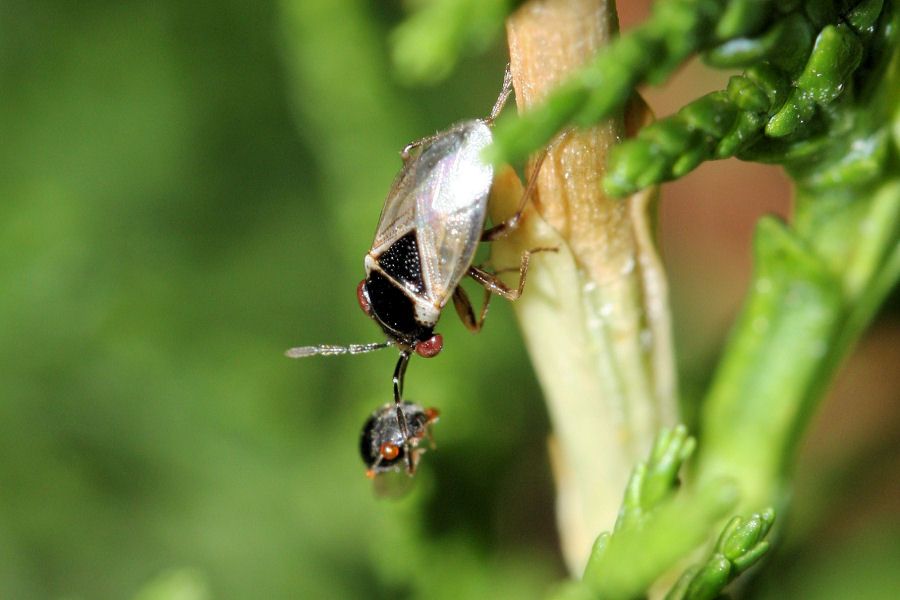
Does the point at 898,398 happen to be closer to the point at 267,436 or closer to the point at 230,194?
the point at 267,436

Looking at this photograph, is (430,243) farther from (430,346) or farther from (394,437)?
(394,437)

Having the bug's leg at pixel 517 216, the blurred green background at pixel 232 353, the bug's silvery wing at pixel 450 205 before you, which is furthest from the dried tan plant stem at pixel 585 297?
the blurred green background at pixel 232 353

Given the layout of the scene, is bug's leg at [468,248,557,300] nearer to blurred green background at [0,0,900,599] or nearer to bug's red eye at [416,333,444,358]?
bug's red eye at [416,333,444,358]

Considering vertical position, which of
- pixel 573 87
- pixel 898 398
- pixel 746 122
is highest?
pixel 573 87

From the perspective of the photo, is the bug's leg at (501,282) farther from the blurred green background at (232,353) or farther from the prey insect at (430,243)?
the blurred green background at (232,353)

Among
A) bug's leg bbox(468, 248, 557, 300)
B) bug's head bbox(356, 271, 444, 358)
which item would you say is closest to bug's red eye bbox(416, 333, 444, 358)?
bug's head bbox(356, 271, 444, 358)

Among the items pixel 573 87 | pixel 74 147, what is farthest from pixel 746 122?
pixel 74 147
